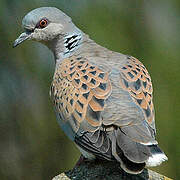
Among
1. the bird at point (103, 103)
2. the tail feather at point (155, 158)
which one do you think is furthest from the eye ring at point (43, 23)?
the tail feather at point (155, 158)

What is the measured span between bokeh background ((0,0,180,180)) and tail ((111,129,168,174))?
1.80 metres

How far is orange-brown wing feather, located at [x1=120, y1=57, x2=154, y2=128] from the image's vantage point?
5.07 m

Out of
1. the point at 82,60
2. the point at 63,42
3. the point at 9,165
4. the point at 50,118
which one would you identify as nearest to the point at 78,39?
the point at 63,42

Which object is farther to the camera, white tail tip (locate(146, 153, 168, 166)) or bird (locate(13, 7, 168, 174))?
bird (locate(13, 7, 168, 174))

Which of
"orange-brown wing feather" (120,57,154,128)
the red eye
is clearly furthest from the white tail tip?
the red eye

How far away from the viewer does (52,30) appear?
6242mm

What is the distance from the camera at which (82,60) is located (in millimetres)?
5676

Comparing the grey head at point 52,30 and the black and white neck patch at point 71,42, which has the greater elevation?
the grey head at point 52,30

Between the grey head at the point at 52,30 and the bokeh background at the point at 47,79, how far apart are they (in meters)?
0.58

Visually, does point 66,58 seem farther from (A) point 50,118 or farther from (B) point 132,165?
(B) point 132,165

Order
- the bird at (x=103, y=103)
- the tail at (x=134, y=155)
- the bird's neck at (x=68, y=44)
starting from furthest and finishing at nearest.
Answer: the bird's neck at (x=68, y=44)
the bird at (x=103, y=103)
the tail at (x=134, y=155)

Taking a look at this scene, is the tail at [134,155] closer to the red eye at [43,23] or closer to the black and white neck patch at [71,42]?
the black and white neck patch at [71,42]

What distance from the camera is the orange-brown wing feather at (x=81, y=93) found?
500cm

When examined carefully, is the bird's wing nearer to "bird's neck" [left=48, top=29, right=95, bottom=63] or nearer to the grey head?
"bird's neck" [left=48, top=29, right=95, bottom=63]
